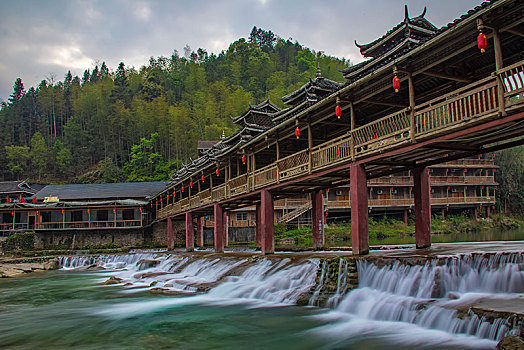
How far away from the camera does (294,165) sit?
1727cm

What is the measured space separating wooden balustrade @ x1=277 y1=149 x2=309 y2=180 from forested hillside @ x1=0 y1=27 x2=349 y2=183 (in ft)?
163

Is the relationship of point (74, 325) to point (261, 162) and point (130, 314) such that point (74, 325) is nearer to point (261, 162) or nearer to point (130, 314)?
point (130, 314)

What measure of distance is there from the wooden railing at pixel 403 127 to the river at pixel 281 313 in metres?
3.47

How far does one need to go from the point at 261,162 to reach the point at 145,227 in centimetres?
2446

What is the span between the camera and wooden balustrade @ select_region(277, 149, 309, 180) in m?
16.4

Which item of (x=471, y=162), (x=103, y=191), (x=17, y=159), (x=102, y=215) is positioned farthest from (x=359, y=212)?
(x=17, y=159)

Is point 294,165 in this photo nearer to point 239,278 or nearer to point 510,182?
point 239,278

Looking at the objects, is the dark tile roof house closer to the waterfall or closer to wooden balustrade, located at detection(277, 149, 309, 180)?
wooden balustrade, located at detection(277, 149, 309, 180)

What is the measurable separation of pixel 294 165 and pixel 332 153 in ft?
9.72

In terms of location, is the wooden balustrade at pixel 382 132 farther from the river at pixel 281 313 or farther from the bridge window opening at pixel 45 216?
the bridge window opening at pixel 45 216

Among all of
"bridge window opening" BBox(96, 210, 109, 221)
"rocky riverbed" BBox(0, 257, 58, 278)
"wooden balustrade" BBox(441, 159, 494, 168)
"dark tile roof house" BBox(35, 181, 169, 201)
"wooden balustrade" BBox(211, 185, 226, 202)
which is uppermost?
"wooden balustrade" BBox(441, 159, 494, 168)

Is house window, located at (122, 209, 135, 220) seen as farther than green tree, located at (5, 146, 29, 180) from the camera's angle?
No

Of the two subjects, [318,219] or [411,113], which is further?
[318,219]

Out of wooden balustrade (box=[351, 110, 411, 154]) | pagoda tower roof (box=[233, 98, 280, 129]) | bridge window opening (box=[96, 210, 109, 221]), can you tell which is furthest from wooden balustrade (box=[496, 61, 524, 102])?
bridge window opening (box=[96, 210, 109, 221])
